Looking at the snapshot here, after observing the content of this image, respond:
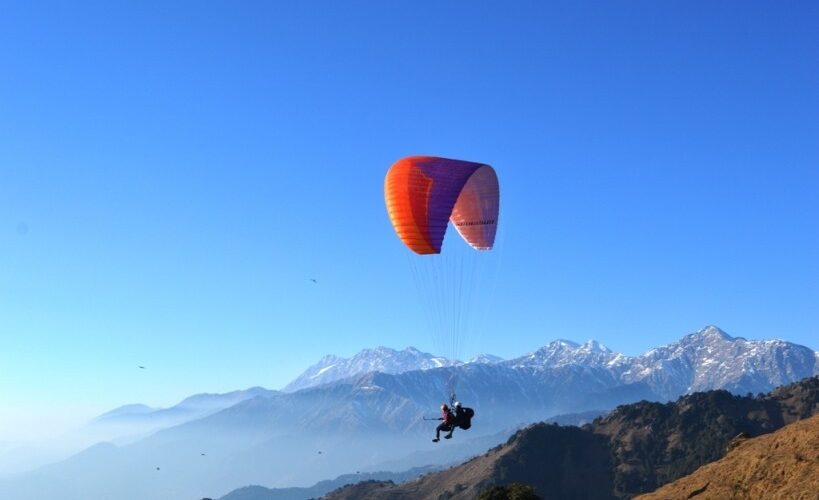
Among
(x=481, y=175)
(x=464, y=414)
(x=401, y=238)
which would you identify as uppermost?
(x=481, y=175)

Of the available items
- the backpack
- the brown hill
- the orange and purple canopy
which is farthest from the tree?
the orange and purple canopy

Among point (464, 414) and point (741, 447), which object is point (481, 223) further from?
point (741, 447)

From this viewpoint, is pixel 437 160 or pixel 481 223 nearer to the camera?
pixel 437 160

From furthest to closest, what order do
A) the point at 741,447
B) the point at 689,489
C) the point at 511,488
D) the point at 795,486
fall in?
the point at 511,488 → the point at 741,447 → the point at 689,489 → the point at 795,486

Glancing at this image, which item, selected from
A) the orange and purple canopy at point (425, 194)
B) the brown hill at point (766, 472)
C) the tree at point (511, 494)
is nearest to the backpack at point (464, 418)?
the orange and purple canopy at point (425, 194)

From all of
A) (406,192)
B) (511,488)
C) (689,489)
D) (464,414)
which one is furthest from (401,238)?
(511,488)

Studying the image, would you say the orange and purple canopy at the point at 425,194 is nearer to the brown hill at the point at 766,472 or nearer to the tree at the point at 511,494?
the brown hill at the point at 766,472

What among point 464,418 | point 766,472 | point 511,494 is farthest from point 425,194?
point 511,494

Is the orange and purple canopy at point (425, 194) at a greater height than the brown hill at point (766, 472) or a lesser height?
greater
